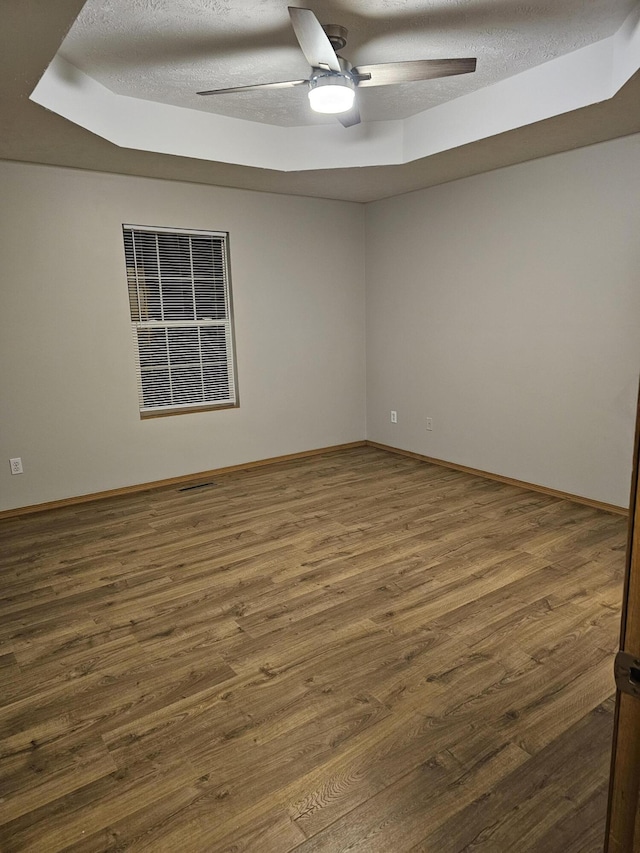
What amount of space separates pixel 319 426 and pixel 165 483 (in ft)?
5.41

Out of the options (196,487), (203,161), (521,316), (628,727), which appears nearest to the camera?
(628,727)

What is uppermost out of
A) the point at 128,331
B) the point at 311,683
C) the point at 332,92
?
the point at 332,92

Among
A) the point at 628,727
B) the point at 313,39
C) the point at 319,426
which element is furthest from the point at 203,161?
the point at 628,727

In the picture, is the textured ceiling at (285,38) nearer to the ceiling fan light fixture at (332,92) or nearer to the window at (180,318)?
the ceiling fan light fixture at (332,92)

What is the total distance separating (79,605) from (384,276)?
4.00m

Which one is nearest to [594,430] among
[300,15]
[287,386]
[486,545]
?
[486,545]

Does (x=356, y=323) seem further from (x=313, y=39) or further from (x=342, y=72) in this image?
(x=313, y=39)

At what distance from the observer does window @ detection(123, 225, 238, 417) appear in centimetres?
437

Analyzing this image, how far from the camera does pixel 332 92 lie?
99.4 inches

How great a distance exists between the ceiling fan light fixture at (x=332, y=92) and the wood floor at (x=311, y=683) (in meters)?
2.39

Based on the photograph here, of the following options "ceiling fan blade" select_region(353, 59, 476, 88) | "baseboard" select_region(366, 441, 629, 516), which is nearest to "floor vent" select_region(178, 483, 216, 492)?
"baseboard" select_region(366, 441, 629, 516)

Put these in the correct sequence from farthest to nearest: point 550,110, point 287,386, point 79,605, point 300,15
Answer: point 287,386 < point 550,110 < point 79,605 < point 300,15

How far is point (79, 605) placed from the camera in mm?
2715

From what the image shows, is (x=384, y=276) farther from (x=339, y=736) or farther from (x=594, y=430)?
(x=339, y=736)
